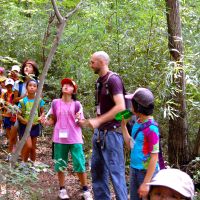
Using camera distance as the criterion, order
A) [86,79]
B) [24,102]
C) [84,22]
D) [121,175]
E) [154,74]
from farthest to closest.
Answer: [84,22]
[86,79]
[154,74]
[24,102]
[121,175]

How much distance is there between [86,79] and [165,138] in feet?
6.89

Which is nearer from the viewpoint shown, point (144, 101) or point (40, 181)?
point (144, 101)

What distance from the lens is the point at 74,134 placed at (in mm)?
4934

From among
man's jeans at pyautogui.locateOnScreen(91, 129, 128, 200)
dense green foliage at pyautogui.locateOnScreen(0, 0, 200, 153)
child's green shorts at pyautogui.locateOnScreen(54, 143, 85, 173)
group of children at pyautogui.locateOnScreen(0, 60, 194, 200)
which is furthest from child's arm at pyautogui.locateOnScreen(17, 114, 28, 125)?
man's jeans at pyautogui.locateOnScreen(91, 129, 128, 200)

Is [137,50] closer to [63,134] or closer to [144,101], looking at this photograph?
[63,134]

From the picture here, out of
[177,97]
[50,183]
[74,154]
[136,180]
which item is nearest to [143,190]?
[136,180]

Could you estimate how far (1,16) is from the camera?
9812 mm

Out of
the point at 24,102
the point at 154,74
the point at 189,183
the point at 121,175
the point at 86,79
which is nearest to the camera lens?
the point at 189,183

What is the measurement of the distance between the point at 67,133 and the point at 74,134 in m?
0.10

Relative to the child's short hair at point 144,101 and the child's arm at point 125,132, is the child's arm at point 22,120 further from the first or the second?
the child's short hair at point 144,101

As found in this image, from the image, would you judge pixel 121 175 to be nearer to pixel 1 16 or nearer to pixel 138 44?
pixel 138 44

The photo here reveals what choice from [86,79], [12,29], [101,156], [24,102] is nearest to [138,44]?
[86,79]

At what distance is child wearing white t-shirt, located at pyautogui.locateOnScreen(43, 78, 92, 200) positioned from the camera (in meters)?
4.91

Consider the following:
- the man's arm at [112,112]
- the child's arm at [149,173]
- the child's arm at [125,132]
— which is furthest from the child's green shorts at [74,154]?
the child's arm at [149,173]
